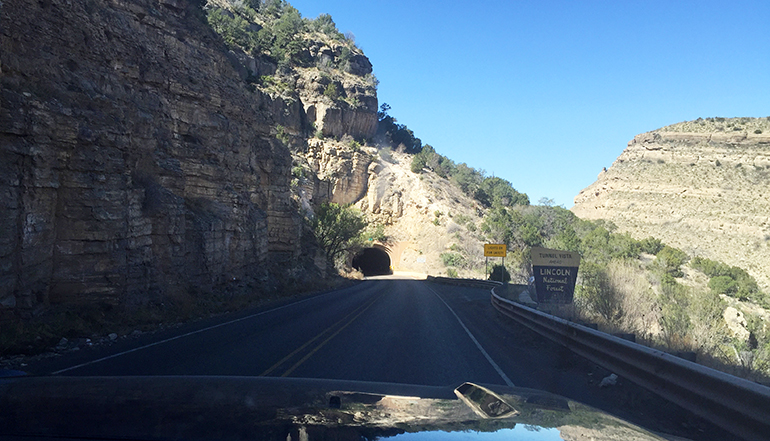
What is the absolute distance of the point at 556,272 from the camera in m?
15.3

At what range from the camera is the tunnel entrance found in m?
73.8

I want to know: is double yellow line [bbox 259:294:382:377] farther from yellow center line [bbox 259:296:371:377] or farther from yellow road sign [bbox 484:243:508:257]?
yellow road sign [bbox 484:243:508:257]

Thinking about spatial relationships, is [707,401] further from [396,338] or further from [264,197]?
[264,197]

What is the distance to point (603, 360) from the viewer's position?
752cm

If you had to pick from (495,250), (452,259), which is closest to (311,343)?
(495,250)

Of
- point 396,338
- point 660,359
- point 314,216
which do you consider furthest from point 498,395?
point 314,216

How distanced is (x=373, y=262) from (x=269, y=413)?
75.0m

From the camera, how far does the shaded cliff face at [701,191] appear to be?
173ft

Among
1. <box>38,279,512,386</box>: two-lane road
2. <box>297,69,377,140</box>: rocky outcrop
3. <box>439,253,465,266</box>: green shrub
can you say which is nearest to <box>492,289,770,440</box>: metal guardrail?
<box>38,279,512,386</box>: two-lane road

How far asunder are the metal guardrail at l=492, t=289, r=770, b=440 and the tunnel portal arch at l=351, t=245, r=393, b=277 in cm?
6181

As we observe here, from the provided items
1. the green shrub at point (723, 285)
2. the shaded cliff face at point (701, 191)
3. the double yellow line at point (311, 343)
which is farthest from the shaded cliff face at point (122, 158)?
the shaded cliff face at point (701, 191)

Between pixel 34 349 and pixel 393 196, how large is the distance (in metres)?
61.6

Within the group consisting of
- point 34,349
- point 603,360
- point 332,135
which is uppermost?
point 332,135

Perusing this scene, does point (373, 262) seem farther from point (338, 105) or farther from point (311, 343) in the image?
point (311, 343)
